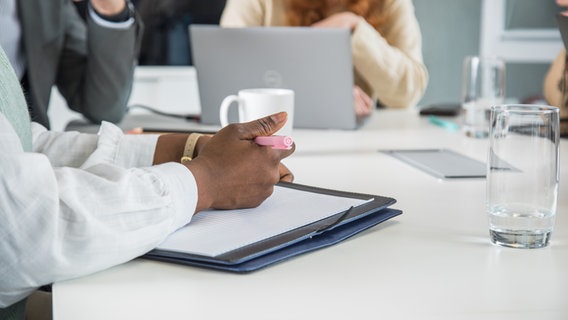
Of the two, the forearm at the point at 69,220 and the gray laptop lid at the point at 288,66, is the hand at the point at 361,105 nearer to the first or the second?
the gray laptop lid at the point at 288,66

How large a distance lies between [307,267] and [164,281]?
140mm

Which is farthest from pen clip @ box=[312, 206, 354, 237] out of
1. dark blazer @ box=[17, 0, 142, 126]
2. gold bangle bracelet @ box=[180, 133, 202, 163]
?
dark blazer @ box=[17, 0, 142, 126]

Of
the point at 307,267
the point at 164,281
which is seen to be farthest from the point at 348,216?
the point at 164,281

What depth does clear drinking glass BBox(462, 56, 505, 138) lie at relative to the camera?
5.49ft

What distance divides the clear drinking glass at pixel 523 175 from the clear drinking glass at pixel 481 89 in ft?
2.74

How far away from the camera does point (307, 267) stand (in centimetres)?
77

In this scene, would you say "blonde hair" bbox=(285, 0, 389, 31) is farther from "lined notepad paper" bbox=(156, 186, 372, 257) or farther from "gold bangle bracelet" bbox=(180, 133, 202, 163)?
"lined notepad paper" bbox=(156, 186, 372, 257)

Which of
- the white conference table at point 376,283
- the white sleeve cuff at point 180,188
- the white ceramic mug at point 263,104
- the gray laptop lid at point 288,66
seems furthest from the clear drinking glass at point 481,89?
the white sleeve cuff at point 180,188

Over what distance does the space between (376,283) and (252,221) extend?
20cm

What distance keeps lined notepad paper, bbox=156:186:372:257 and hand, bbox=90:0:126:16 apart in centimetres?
104

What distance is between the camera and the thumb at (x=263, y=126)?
958 millimetres

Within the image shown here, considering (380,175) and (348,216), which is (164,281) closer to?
(348,216)

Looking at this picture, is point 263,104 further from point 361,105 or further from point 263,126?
point 361,105

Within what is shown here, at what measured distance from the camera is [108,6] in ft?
6.25
